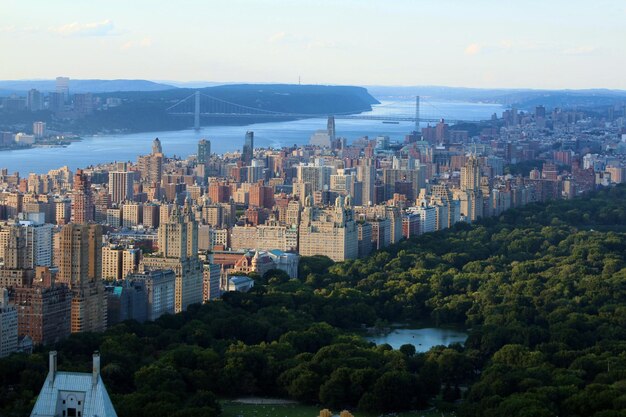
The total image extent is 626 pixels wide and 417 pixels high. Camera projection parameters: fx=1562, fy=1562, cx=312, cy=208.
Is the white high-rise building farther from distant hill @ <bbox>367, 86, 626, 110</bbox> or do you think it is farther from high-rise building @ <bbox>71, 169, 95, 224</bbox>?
distant hill @ <bbox>367, 86, 626, 110</bbox>

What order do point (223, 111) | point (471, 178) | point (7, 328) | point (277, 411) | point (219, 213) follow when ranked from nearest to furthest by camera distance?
1. point (277, 411)
2. point (7, 328)
3. point (219, 213)
4. point (471, 178)
5. point (223, 111)

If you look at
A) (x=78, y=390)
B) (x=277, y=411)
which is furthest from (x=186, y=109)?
(x=78, y=390)

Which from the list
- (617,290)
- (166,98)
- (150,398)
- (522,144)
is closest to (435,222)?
(617,290)

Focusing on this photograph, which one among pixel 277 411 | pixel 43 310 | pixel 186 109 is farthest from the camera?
pixel 186 109

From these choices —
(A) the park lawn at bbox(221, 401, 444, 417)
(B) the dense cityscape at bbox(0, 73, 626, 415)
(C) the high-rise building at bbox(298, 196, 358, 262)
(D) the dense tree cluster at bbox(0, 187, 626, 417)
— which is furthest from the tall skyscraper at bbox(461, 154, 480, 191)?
(A) the park lawn at bbox(221, 401, 444, 417)

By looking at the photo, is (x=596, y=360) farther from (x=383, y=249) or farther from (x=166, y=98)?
(x=166, y=98)

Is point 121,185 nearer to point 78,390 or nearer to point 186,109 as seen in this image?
point 78,390

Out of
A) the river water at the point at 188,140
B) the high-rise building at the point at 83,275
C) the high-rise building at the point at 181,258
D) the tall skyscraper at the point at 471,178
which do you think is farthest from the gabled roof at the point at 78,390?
the river water at the point at 188,140
